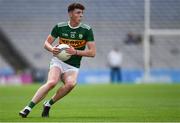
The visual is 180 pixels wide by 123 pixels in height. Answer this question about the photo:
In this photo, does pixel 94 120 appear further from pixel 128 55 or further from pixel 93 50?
pixel 128 55

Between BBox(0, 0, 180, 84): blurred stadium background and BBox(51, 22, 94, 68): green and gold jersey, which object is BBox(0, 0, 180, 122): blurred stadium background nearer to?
BBox(0, 0, 180, 84): blurred stadium background

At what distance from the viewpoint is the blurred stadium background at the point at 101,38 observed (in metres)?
35.4

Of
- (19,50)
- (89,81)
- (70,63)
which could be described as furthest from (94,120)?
(19,50)

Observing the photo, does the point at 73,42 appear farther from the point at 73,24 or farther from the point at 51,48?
the point at 51,48

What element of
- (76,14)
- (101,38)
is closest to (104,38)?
(101,38)

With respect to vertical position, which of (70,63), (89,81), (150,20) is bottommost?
(89,81)

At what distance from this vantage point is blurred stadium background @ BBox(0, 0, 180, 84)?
35.4 meters

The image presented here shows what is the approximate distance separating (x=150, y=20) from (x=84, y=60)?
3.90m

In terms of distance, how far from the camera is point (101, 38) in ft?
124

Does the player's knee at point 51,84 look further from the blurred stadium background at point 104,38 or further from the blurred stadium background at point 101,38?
the blurred stadium background at point 101,38

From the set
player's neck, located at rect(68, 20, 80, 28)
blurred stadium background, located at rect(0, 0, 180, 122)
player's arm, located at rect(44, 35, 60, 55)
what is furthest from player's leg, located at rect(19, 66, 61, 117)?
blurred stadium background, located at rect(0, 0, 180, 122)

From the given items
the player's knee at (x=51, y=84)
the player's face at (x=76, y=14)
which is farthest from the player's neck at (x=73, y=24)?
the player's knee at (x=51, y=84)

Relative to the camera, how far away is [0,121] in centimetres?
1167

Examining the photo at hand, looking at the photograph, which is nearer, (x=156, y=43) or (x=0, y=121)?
(x=0, y=121)
